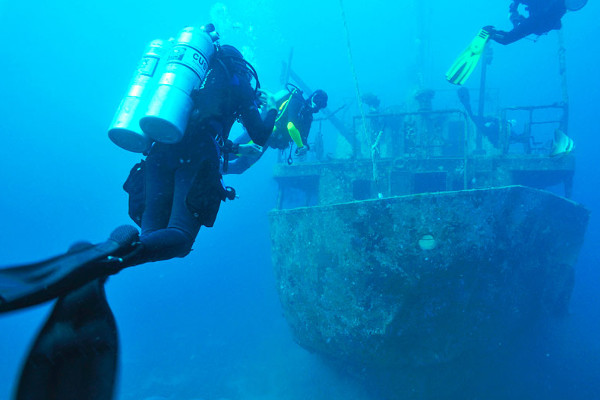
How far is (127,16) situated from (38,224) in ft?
145

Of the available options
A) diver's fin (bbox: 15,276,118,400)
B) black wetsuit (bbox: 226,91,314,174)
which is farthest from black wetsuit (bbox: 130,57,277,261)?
black wetsuit (bbox: 226,91,314,174)

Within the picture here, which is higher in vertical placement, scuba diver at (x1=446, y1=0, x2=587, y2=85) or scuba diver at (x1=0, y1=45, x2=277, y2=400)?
scuba diver at (x1=446, y1=0, x2=587, y2=85)

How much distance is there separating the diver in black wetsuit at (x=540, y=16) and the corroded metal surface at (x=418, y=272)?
8.61ft

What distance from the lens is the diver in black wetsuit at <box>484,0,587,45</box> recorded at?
17.9ft

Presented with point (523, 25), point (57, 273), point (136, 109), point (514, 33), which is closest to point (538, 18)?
point (523, 25)

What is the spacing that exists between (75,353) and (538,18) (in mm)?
7247

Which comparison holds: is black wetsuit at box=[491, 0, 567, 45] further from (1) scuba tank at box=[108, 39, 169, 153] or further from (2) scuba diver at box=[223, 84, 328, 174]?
(1) scuba tank at box=[108, 39, 169, 153]

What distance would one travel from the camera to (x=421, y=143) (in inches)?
375

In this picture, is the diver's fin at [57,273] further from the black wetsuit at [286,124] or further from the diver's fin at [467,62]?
the diver's fin at [467,62]

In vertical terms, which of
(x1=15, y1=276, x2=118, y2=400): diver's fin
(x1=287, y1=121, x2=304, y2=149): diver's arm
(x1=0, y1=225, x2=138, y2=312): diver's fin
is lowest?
(x1=15, y1=276, x2=118, y2=400): diver's fin

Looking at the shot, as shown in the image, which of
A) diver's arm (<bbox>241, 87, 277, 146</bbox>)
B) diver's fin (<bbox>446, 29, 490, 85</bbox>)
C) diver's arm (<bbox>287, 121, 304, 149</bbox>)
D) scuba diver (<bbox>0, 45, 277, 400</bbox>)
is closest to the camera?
scuba diver (<bbox>0, 45, 277, 400</bbox>)

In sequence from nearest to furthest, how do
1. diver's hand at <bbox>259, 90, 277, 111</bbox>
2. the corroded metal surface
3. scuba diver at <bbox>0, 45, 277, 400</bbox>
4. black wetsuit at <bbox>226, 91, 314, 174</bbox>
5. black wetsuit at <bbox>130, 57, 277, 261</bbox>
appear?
scuba diver at <bbox>0, 45, 277, 400</bbox>
black wetsuit at <bbox>130, 57, 277, 261</bbox>
diver's hand at <bbox>259, 90, 277, 111</bbox>
black wetsuit at <bbox>226, 91, 314, 174</bbox>
the corroded metal surface

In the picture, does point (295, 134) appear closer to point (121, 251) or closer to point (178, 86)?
→ point (178, 86)

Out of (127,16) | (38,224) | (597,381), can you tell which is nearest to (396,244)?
(597,381)
